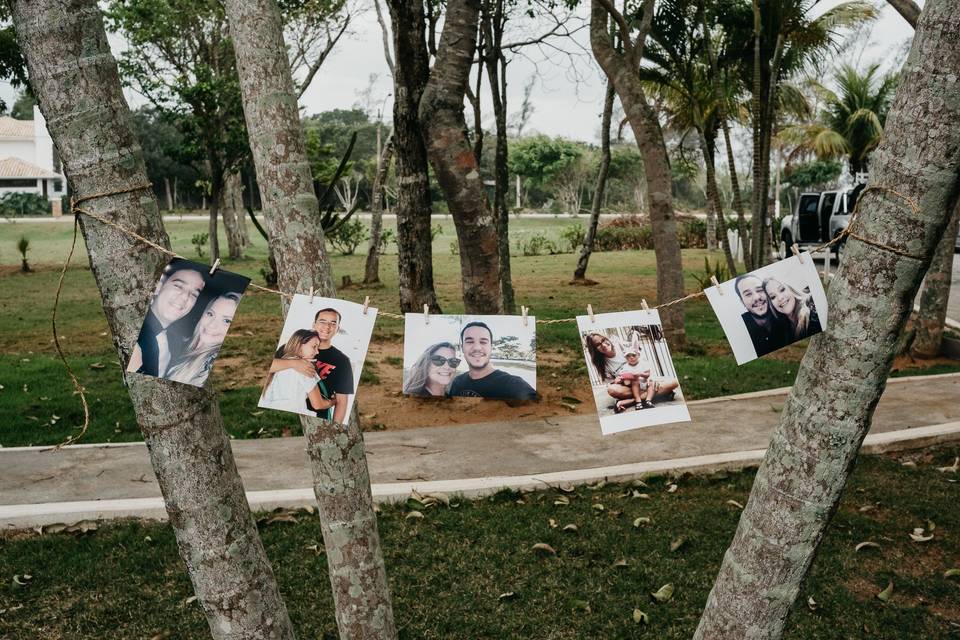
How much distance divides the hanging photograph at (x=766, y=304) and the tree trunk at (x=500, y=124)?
854 cm

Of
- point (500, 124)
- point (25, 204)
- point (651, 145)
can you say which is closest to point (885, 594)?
point (651, 145)

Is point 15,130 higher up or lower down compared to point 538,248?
higher up

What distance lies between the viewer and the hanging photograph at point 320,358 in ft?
8.17

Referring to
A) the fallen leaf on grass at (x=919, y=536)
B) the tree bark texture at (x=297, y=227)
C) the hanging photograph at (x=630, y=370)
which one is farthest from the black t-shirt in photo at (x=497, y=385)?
the fallen leaf on grass at (x=919, y=536)

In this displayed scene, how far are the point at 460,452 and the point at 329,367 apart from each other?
352 centimetres

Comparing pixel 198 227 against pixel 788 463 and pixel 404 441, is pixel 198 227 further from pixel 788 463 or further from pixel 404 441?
pixel 788 463

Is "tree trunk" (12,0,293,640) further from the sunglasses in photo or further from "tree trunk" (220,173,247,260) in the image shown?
"tree trunk" (220,173,247,260)

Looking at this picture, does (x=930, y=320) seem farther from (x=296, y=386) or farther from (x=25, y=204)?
(x=25, y=204)

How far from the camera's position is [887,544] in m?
4.46

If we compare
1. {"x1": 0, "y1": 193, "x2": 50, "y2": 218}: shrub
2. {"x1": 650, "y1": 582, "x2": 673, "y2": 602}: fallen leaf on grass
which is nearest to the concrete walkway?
{"x1": 650, "y1": 582, "x2": 673, "y2": 602}: fallen leaf on grass

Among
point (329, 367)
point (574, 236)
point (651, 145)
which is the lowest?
point (574, 236)

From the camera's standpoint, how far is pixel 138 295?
2357 millimetres

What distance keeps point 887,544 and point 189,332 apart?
150 inches

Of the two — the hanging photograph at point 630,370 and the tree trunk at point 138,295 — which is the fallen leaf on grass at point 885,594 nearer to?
the hanging photograph at point 630,370
